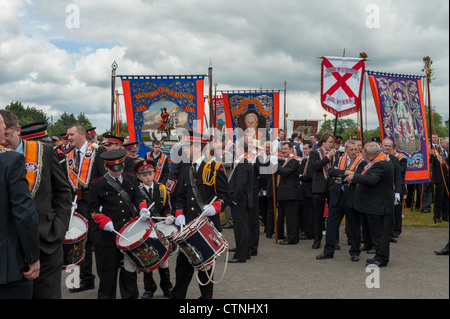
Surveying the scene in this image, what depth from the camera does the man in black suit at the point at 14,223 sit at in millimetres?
3078

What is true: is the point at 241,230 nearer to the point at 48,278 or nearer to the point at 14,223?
the point at 48,278

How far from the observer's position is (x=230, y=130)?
42.2 ft

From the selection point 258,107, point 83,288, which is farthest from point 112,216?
point 258,107

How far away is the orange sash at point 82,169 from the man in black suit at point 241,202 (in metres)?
2.52

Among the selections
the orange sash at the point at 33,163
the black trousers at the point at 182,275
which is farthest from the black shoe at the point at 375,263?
the orange sash at the point at 33,163

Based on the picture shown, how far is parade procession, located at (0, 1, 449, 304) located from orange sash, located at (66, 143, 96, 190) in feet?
0.06

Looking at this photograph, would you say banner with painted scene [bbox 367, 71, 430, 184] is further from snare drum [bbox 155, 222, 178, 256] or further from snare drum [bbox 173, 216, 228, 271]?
snare drum [bbox 173, 216, 228, 271]

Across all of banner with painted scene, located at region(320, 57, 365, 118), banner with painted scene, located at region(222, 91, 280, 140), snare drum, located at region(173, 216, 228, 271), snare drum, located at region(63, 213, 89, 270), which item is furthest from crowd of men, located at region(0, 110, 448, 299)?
banner with painted scene, located at region(222, 91, 280, 140)

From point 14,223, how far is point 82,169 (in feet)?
11.1

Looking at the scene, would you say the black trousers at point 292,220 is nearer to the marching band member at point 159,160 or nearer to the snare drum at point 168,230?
the marching band member at point 159,160
